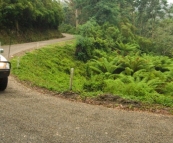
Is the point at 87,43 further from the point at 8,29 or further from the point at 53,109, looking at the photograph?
the point at 53,109

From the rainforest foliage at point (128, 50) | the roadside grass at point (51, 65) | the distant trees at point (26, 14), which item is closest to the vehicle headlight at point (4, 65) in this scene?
the rainforest foliage at point (128, 50)

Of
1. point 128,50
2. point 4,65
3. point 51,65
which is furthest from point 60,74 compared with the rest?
point 128,50

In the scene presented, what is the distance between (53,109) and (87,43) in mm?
17022

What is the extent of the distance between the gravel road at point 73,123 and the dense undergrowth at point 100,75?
164 centimetres

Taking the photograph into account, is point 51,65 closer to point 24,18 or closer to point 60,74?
point 60,74

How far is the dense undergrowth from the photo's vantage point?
31.5 feet

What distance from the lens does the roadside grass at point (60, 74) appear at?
821 centimetres

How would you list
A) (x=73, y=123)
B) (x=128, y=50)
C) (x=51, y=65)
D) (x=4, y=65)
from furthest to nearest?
1. (x=128, y=50)
2. (x=51, y=65)
3. (x=4, y=65)
4. (x=73, y=123)

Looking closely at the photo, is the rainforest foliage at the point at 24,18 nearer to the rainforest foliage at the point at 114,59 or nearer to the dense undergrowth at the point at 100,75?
the rainforest foliage at the point at 114,59

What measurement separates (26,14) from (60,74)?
1445 centimetres

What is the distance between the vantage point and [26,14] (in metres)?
28.9

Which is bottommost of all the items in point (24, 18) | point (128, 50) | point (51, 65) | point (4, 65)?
point (51, 65)

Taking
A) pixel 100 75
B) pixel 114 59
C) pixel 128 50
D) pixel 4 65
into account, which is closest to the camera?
pixel 4 65

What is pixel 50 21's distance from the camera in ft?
115
